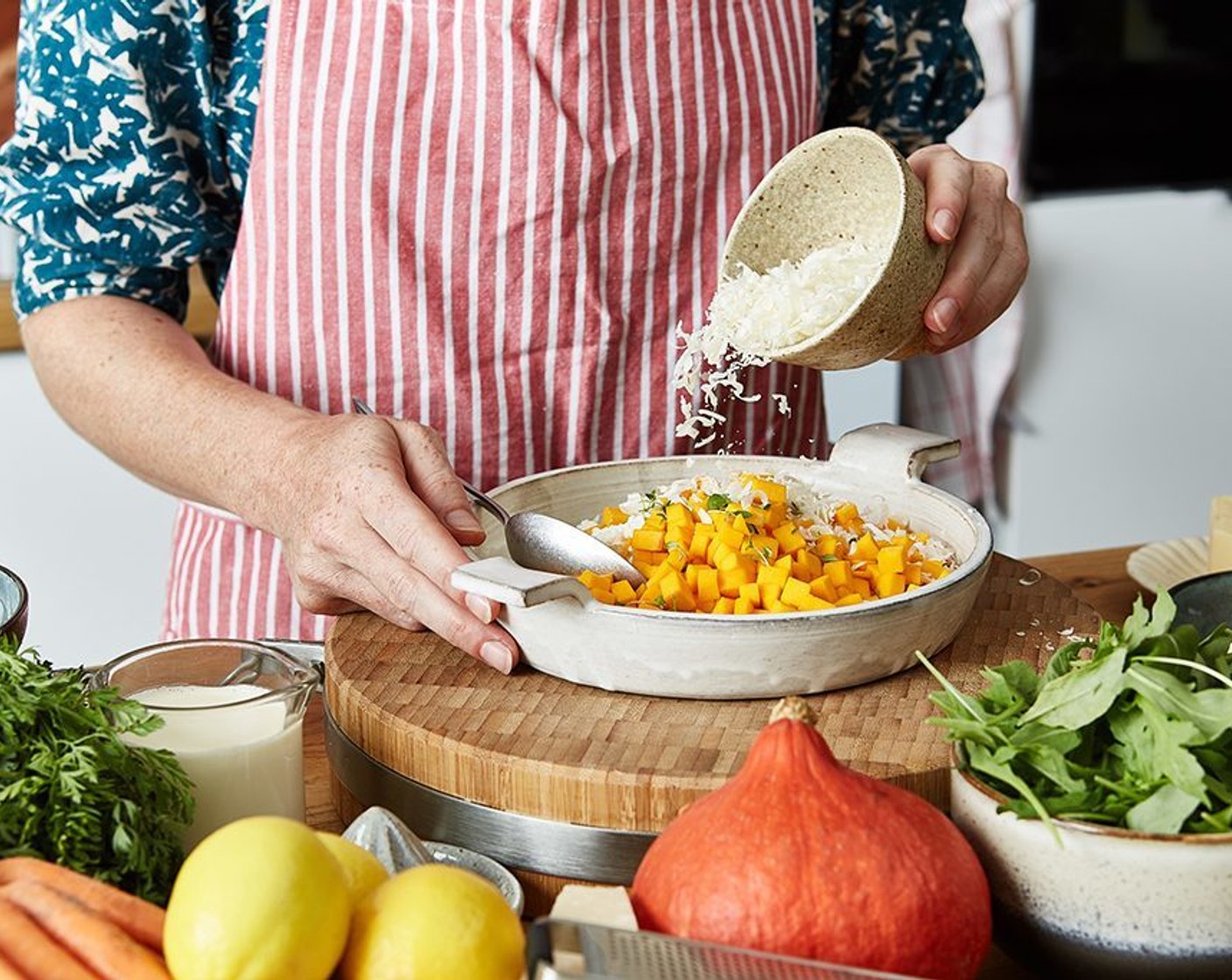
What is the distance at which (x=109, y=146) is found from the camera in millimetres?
1576

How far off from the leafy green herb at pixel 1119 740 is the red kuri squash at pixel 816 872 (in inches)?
2.4

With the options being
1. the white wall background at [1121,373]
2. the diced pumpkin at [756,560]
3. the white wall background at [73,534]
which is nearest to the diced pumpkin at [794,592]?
the diced pumpkin at [756,560]

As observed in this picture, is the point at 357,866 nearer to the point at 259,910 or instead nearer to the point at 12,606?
the point at 259,910

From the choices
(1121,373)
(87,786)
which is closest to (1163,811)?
(87,786)

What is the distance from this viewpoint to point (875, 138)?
1.35m

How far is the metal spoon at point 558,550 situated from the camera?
1277 millimetres

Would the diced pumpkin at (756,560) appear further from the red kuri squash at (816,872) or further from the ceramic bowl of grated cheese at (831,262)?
the red kuri squash at (816,872)

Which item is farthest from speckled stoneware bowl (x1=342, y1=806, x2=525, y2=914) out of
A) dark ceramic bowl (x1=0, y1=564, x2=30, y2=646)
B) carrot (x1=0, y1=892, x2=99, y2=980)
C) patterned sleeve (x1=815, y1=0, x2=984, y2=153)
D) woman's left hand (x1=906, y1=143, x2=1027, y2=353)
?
patterned sleeve (x1=815, y1=0, x2=984, y2=153)

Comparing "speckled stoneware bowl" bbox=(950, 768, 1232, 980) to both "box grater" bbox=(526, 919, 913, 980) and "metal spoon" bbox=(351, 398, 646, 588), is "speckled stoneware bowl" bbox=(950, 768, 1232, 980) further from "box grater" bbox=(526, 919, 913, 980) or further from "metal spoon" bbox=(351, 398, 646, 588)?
"metal spoon" bbox=(351, 398, 646, 588)

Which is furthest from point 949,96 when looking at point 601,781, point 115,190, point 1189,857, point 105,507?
point 105,507

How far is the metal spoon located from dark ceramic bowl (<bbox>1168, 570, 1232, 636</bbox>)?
0.40 m

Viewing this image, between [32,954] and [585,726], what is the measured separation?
41 centimetres

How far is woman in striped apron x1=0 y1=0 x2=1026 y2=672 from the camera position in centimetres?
154

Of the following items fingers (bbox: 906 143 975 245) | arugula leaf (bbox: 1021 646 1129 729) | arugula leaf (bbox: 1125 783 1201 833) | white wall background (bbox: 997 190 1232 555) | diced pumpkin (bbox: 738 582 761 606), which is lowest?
white wall background (bbox: 997 190 1232 555)
